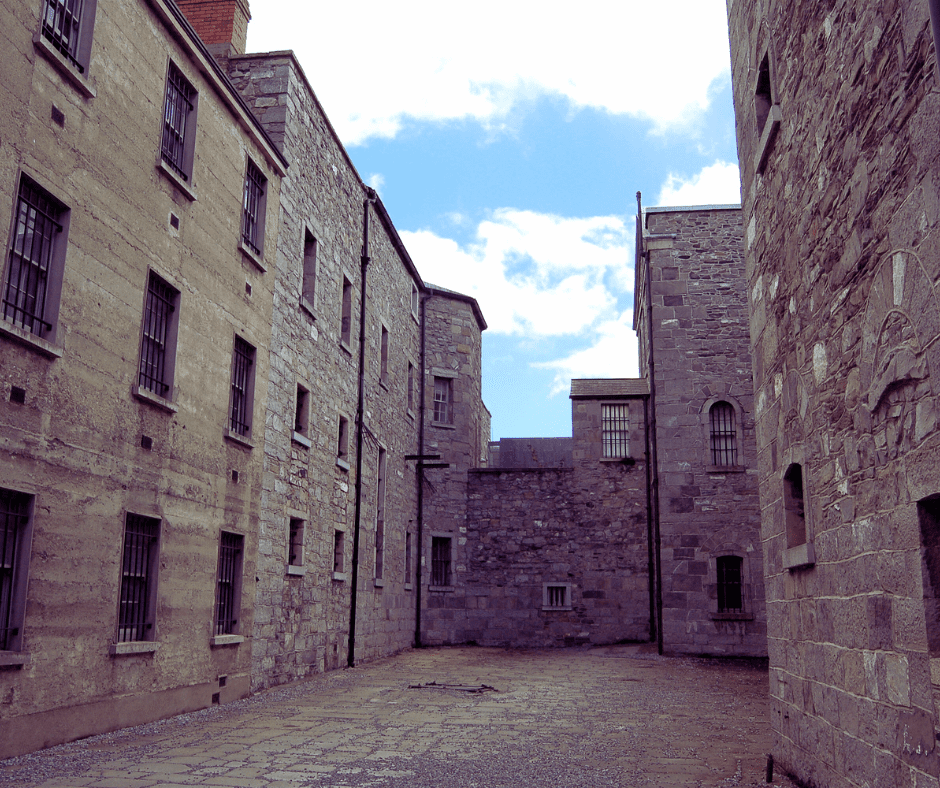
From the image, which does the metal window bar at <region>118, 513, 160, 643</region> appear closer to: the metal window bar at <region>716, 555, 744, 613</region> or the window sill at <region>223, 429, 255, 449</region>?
the window sill at <region>223, 429, 255, 449</region>

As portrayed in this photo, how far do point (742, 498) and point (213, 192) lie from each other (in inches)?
504

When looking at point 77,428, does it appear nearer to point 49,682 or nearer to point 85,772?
point 49,682

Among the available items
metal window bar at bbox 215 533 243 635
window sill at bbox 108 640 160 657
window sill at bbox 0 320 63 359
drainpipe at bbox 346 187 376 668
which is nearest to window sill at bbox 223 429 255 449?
metal window bar at bbox 215 533 243 635

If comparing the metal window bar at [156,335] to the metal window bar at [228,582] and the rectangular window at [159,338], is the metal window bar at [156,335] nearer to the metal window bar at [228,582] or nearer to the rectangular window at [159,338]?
the rectangular window at [159,338]

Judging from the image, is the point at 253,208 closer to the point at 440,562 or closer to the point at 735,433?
the point at 735,433

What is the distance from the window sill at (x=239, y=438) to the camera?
36.0 feet

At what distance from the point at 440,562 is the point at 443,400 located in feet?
14.7

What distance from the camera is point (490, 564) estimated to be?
22.7 metres

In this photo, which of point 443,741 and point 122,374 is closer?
point 443,741

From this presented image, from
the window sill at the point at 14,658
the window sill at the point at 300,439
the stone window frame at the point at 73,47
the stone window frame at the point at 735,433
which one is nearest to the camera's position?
the window sill at the point at 14,658

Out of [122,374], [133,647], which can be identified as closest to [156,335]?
[122,374]

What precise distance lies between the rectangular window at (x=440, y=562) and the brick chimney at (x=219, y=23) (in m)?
13.2

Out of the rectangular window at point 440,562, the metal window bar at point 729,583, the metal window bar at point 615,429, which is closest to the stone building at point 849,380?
the metal window bar at point 729,583

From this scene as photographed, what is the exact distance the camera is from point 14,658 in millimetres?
6766
